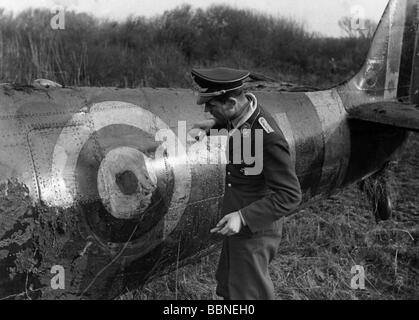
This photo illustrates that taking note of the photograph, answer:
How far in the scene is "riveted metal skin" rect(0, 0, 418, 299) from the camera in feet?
7.05

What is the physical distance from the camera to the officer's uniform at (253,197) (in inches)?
75.6

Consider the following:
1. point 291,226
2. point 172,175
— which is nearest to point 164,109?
point 172,175

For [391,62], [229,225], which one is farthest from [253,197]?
[391,62]

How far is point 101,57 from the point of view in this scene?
1061 cm

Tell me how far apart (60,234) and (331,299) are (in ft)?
7.37

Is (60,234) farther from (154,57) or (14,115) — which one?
(154,57)

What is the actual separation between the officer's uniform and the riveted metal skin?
621 millimetres

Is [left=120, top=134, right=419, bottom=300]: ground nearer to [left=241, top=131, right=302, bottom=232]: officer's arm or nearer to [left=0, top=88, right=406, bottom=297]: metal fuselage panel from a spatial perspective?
[left=0, top=88, right=406, bottom=297]: metal fuselage panel

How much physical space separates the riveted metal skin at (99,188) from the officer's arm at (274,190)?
848mm

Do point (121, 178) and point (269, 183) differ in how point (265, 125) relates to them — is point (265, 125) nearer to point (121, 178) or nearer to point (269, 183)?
point (269, 183)

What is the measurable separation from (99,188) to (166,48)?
1119 cm

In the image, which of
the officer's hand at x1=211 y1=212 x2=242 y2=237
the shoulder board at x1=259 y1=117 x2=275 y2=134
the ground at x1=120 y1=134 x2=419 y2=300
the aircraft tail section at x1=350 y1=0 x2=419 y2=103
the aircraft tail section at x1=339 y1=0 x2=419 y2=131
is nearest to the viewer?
the officer's hand at x1=211 y1=212 x2=242 y2=237

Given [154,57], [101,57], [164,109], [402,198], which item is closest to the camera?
[164,109]

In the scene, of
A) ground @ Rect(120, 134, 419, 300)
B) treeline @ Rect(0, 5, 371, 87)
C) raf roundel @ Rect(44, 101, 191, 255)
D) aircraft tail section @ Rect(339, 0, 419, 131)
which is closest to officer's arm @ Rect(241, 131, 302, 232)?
raf roundel @ Rect(44, 101, 191, 255)
